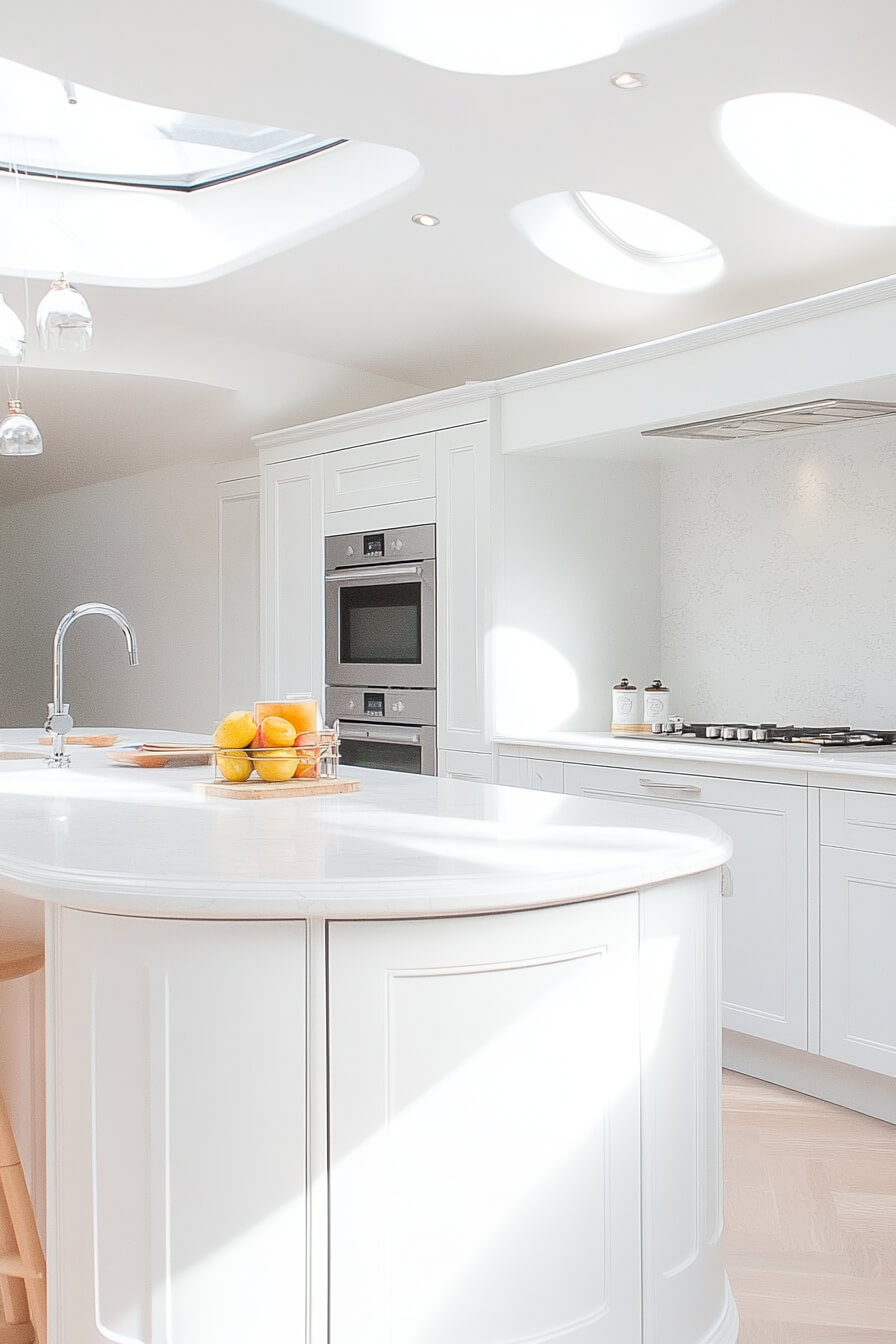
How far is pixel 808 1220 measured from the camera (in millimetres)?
2549

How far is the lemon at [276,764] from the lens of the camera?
2.44 m

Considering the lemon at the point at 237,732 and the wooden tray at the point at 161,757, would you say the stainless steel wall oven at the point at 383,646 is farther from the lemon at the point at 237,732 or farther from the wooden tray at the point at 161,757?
the lemon at the point at 237,732

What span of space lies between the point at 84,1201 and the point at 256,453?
16.9 feet

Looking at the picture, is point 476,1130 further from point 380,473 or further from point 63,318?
point 380,473

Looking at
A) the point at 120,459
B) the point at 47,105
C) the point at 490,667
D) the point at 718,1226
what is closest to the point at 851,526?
the point at 490,667

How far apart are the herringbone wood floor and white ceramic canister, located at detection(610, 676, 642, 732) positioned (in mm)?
1319

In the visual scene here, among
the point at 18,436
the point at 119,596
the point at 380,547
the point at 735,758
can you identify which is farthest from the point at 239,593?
the point at 735,758


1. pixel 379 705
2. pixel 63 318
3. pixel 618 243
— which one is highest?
pixel 618 243

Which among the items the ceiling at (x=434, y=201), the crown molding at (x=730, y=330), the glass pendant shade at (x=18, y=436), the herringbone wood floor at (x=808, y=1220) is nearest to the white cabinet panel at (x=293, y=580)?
the ceiling at (x=434, y=201)

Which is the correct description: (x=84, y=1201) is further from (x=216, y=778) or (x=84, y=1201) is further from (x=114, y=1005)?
(x=216, y=778)

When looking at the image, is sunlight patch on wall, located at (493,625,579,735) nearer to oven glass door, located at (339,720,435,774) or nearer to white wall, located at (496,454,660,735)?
white wall, located at (496,454,660,735)

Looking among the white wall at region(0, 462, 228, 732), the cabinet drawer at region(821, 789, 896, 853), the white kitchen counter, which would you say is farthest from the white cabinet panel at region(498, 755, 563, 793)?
the white wall at region(0, 462, 228, 732)

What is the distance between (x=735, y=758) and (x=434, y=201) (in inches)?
76.8

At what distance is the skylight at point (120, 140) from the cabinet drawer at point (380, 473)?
3.50ft
